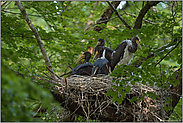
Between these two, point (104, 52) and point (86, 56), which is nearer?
point (104, 52)

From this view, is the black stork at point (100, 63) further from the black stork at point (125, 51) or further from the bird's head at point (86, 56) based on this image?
the bird's head at point (86, 56)

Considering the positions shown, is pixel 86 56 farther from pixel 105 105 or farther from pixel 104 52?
pixel 105 105

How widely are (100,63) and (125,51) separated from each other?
623 mm

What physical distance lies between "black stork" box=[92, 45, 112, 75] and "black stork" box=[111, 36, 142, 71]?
194mm

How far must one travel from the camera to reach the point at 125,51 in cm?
411

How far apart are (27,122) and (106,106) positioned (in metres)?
2.70

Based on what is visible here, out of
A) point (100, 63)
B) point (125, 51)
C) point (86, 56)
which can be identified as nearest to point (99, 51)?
point (100, 63)

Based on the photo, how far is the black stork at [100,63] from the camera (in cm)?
414

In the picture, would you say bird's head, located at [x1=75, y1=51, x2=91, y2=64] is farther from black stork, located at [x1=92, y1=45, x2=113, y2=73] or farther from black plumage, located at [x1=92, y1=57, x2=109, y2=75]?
black plumage, located at [x1=92, y1=57, x2=109, y2=75]

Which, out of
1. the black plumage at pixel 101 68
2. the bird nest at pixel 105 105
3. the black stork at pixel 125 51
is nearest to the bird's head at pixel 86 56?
the black plumage at pixel 101 68

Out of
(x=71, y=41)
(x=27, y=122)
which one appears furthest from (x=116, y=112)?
(x=27, y=122)

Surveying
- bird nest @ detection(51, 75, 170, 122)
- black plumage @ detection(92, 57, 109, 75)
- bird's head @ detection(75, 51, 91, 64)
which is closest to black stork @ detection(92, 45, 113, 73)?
black plumage @ detection(92, 57, 109, 75)

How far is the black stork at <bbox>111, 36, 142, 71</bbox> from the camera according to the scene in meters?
4.02

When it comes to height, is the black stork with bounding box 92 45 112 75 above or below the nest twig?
above
